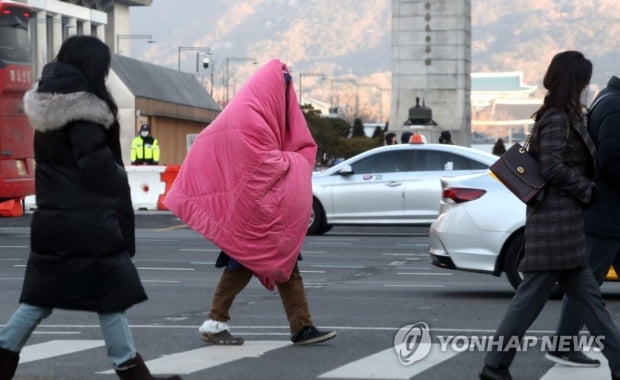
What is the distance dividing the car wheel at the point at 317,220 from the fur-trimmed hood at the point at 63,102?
16583 mm

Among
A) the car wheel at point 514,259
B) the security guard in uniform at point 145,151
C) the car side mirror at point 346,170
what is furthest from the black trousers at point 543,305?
the security guard in uniform at point 145,151

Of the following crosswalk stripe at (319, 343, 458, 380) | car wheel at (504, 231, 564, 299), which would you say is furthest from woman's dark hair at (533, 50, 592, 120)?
car wheel at (504, 231, 564, 299)

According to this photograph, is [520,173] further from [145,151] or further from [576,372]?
[145,151]

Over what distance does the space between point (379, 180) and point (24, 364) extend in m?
15.1

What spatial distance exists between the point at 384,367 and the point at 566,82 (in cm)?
201

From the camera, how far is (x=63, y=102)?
7.61 metres

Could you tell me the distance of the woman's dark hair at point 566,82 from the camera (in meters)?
8.42

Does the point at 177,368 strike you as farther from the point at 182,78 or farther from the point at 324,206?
the point at 182,78

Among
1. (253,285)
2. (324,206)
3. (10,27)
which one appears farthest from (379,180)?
(253,285)

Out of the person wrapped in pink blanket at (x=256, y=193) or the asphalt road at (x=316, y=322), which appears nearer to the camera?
the asphalt road at (x=316, y=322)

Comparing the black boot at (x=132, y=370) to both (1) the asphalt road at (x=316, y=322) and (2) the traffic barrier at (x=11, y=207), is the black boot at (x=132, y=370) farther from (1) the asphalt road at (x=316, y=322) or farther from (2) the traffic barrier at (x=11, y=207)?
(2) the traffic barrier at (x=11, y=207)

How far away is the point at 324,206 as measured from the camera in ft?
79.9

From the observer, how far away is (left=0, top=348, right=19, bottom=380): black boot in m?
7.75

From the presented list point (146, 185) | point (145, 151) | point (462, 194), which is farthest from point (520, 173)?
point (145, 151)
